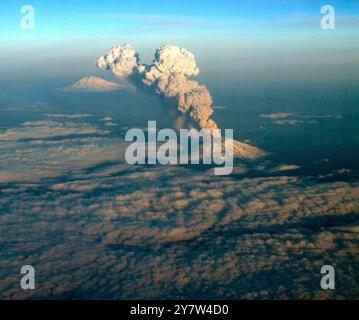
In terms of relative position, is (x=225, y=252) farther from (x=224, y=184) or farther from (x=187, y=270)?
(x=224, y=184)

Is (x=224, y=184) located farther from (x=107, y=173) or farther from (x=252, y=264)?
(x=252, y=264)

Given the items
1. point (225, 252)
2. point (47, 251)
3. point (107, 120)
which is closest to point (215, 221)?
point (225, 252)

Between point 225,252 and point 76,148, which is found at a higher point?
point 76,148

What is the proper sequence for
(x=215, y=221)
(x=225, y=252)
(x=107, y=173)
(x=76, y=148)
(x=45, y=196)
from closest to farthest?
(x=225, y=252) → (x=215, y=221) → (x=45, y=196) → (x=107, y=173) → (x=76, y=148)

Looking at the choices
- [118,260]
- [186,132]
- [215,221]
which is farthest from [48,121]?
[118,260]

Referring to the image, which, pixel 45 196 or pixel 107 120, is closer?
pixel 45 196
